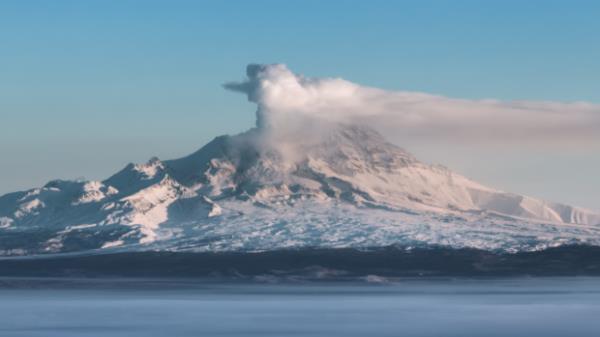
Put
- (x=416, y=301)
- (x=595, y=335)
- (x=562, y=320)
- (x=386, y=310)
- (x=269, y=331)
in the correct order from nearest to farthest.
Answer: (x=595, y=335)
(x=269, y=331)
(x=562, y=320)
(x=386, y=310)
(x=416, y=301)

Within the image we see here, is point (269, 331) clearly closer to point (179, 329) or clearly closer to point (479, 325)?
point (179, 329)

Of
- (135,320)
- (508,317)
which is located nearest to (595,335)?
(508,317)

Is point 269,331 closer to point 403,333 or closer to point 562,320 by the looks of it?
point 403,333

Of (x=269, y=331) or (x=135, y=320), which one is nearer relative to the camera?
(x=269, y=331)

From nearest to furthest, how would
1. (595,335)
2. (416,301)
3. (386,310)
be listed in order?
(595,335)
(386,310)
(416,301)

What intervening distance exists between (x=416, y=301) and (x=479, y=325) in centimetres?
4786

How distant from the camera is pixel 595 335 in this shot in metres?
126

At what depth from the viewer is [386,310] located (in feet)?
550

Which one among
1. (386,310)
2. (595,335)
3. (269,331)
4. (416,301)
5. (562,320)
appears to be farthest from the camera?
(416,301)

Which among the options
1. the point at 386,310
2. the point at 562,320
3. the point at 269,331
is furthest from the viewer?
the point at 386,310

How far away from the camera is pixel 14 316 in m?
155

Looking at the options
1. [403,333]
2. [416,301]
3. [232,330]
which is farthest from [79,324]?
[416,301]

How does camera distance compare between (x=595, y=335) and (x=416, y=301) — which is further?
(x=416, y=301)

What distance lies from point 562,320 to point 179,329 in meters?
41.0
